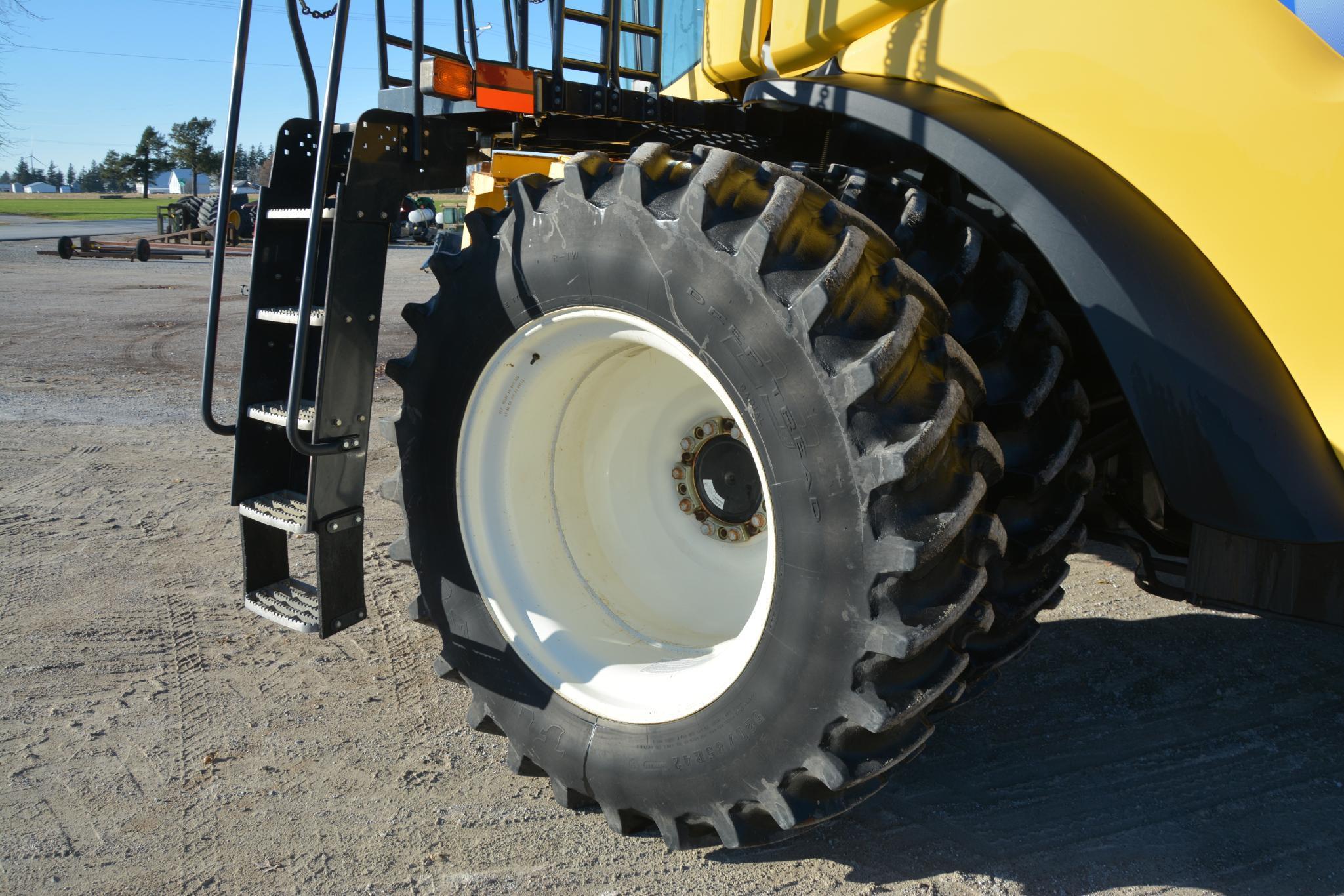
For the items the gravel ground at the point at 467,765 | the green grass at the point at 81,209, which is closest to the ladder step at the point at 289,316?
the gravel ground at the point at 467,765

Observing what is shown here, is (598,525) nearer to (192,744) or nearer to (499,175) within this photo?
(192,744)

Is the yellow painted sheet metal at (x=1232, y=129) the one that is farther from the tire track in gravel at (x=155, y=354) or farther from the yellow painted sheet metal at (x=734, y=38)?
the tire track in gravel at (x=155, y=354)

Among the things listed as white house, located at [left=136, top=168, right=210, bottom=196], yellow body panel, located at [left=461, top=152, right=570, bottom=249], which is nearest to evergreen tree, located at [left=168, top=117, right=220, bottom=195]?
white house, located at [left=136, top=168, right=210, bottom=196]

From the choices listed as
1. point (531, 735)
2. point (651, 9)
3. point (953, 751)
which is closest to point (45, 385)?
point (651, 9)

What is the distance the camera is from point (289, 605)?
10.1ft

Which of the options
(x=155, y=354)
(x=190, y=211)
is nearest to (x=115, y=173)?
(x=190, y=211)

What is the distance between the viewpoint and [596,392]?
289 centimetres

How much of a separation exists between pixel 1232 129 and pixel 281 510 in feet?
8.28

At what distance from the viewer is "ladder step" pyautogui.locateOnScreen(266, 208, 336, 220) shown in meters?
2.84

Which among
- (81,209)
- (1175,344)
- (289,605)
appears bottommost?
(289,605)

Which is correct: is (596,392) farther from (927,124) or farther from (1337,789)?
(1337,789)

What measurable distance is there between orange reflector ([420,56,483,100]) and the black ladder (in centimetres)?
19

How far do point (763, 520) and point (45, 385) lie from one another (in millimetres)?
7265

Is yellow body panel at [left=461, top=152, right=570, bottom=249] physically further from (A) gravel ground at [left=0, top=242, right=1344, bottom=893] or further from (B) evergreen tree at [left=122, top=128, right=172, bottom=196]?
(B) evergreen tree at [left=122, top=128, right=172, bottom=196]
